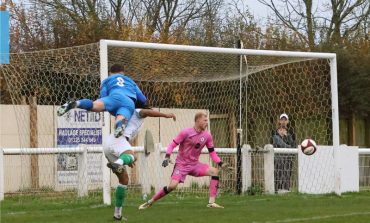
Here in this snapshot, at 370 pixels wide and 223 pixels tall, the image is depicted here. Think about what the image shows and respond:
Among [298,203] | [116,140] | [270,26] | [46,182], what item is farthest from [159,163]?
[270,26]

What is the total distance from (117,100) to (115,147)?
0.67 metres

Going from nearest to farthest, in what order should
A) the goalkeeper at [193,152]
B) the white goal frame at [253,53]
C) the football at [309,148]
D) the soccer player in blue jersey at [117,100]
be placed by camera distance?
the soccer player in blue jersey at [117,100] < the goalkeeper at [193,152] < the white goal frame at [253,53] < the football at [309,148]


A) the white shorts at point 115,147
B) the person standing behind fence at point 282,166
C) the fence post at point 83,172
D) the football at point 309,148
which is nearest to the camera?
the white shorts at point 115,147

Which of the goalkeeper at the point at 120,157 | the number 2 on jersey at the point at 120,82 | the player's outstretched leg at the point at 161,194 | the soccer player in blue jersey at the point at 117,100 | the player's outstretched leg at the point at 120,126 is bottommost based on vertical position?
the player's outstretched leg at the point at 161,194

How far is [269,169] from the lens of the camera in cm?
1848

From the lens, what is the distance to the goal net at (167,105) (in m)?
16.7

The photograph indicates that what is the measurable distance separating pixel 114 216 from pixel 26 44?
17.0 metres

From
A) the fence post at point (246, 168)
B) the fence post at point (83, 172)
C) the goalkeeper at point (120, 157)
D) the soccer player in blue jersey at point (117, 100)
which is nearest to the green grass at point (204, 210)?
the goalkeeper at point (120, 157)

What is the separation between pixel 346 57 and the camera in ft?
93.5

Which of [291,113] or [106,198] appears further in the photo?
[291,113]

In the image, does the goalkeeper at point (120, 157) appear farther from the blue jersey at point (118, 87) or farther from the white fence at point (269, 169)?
the white fence at point (269, 169)

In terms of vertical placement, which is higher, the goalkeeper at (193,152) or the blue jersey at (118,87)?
the blue jersey at (118,87)

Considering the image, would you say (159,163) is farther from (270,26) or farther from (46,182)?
(270,26)

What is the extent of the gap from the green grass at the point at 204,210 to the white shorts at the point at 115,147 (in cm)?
91
